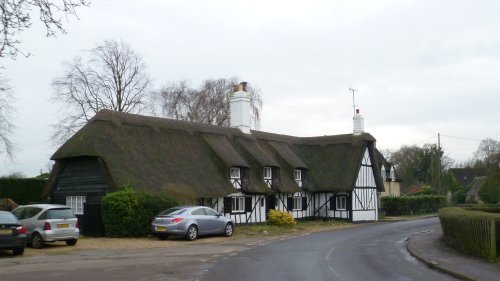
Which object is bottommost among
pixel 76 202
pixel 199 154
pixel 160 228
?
pixel 160 228

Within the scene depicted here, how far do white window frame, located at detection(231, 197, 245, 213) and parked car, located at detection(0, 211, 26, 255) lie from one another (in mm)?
18922

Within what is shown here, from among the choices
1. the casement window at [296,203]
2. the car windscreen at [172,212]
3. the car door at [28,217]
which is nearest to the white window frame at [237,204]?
the casement window at [296,203]

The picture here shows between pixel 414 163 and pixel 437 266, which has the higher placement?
pixel 414 163

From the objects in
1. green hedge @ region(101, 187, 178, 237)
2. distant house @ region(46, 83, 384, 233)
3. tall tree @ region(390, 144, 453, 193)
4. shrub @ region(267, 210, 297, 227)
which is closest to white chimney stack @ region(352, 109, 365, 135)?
distant house @ region(46, 83, 384, 233)

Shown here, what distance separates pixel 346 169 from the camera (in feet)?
148

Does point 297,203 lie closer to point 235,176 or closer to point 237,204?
point 237,204

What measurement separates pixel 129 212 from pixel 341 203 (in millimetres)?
22875

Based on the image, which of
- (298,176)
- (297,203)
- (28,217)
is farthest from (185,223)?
(298,176)

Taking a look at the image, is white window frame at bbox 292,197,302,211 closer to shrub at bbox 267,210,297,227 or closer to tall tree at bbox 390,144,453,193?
shrub at bbox 267,210,297,227

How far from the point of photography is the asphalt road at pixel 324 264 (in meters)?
13.4

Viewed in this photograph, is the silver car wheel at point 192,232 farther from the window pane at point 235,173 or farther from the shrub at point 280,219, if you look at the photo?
the shrub at point 280,219

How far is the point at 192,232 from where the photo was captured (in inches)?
1006

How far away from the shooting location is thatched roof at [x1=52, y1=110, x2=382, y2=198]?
3008 cm

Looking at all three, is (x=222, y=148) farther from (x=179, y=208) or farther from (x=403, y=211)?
(x=403, y=211)
